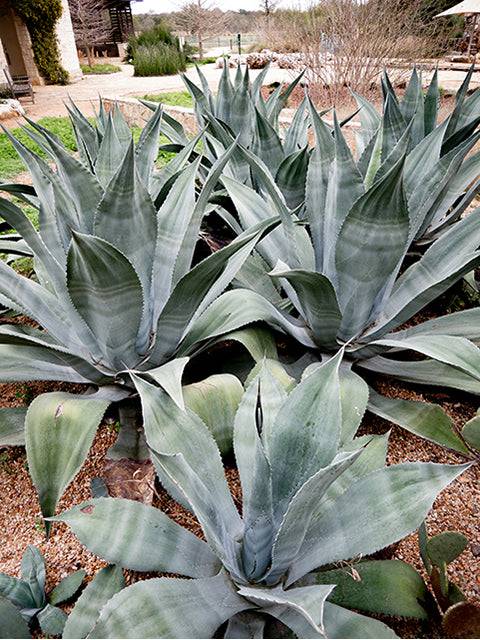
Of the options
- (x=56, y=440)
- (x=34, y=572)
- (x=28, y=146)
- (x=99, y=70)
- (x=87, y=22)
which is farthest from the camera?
(x=87, y=22)

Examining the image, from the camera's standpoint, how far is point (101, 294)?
1163 millimetres

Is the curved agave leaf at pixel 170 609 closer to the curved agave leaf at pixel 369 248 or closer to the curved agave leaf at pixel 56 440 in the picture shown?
the curved agave leaf at pixel 56 440

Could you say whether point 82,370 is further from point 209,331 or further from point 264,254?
point 264,254

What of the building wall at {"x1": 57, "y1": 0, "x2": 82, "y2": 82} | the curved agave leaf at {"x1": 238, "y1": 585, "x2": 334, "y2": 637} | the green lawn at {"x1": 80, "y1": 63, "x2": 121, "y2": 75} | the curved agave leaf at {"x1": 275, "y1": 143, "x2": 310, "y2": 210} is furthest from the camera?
the green lawn at {"x1": 80, "y1": 63, "x2": 121, "y2": 75}

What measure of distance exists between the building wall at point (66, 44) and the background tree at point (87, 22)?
12.4 feet

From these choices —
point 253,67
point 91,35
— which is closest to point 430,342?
point 253,67

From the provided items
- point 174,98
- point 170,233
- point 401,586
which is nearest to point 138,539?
point 401,586

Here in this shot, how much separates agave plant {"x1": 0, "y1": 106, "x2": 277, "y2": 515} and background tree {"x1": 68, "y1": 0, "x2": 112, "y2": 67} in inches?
800

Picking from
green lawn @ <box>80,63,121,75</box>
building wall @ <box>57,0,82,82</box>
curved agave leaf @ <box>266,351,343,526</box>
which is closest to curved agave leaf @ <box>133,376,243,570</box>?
curved agave leaf @ <box>266,351,343,526</box>

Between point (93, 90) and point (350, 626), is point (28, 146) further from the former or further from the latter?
point (93, 90)

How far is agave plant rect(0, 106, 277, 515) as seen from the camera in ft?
3.69

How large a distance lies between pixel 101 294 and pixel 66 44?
16.5 m

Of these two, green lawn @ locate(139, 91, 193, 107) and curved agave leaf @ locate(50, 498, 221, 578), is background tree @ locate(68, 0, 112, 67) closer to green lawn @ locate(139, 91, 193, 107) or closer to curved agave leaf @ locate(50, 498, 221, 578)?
green lawn @ locate(139, 91, 193, 107)

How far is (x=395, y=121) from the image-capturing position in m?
1.87
